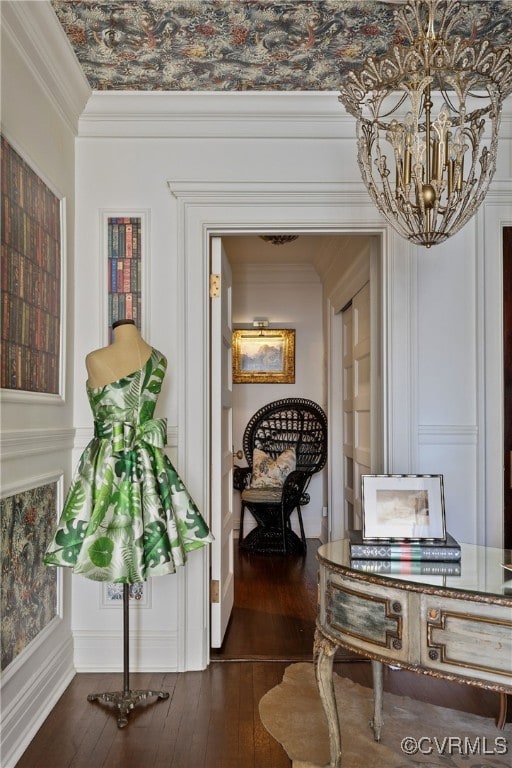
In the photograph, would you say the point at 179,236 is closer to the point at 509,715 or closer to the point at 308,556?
the point at 509,715

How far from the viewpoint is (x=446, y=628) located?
5.76 ft

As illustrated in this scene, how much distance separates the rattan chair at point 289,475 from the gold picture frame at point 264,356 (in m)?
0.31

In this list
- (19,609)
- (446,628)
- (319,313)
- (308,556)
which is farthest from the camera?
(319,313)

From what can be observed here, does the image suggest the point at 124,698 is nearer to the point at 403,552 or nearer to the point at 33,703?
the point at 33,703

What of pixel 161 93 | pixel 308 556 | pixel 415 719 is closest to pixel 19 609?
pixel 415 719

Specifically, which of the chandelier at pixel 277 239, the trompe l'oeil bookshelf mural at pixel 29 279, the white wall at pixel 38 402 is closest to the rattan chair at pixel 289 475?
the chandelier at pixel 277 239

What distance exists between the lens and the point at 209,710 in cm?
273

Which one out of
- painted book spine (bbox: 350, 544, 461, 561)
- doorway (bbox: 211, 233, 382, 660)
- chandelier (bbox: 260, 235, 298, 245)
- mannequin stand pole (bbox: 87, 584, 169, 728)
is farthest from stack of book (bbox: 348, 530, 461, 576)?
chandelier (bbox: 260, 235, 298, 245)

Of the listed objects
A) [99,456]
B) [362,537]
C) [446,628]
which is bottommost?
[446,628]

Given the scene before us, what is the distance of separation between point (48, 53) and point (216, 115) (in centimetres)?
86

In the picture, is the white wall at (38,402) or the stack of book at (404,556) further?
the white wall at (38,402)

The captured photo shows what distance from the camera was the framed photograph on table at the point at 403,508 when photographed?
2045mm

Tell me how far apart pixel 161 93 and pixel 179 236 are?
2.25 ft

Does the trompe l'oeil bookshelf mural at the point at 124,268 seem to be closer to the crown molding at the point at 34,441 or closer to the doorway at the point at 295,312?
the crown molding at the point at 34,441
